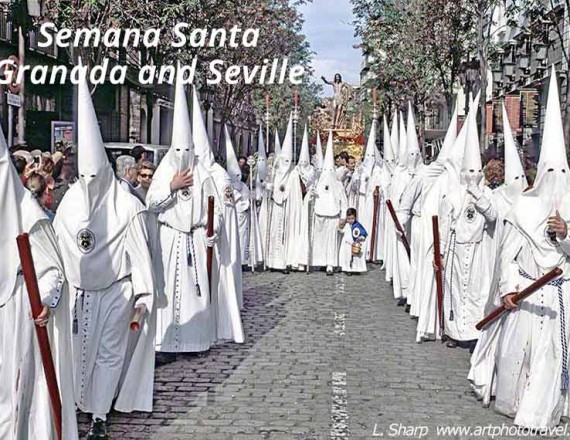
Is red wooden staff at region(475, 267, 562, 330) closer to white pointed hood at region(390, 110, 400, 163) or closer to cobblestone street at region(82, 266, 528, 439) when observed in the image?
cobblestone street at region(82, 266, 528, 439)

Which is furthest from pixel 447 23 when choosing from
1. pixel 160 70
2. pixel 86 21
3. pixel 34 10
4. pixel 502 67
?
pixel 502 67

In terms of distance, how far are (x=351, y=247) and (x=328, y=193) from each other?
3.69 ft

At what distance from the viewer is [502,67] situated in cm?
4203

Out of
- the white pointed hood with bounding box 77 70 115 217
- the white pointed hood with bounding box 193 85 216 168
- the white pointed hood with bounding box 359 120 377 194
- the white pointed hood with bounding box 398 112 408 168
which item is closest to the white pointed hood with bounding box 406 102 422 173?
the white pointed hood with bounding box 398 112 408 168

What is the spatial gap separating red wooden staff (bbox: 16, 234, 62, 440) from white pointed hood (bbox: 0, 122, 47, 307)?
255mm

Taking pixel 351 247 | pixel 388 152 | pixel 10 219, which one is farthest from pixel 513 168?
pixel 388 152

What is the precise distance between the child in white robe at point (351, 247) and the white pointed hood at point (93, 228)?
32.1 feet

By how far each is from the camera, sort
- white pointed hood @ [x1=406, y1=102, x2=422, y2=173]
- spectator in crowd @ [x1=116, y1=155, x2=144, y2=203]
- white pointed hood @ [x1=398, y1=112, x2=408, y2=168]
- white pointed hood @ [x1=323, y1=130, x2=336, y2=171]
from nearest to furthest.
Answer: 1. spectator in crowd @ [x1=116, y1=155, x2=144, y2=203]
2. white pointed hood @ [x1=406, y1=102, x2=422, y2=173]
3. white pointed hood @ [x1=398, y1=112, x2=408, y2=168]
4. white pointed hood @ [x1=323, y1=130, x2=336, y2=171]

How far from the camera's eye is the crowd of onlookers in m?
6.41

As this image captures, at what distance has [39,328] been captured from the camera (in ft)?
16.1

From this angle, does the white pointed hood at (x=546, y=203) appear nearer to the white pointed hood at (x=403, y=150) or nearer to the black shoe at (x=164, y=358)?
the black shoe at (x=164, y=358)

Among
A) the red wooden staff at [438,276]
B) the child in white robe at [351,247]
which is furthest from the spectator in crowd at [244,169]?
the red wooden staff at [438,276]

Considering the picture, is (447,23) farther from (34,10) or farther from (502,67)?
(502,67)

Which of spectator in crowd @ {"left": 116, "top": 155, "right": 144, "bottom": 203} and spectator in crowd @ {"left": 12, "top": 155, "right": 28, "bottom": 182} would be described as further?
spectator in crowd @ {"left": 116, "top": 155, "right": 144, "bottom": 203}
